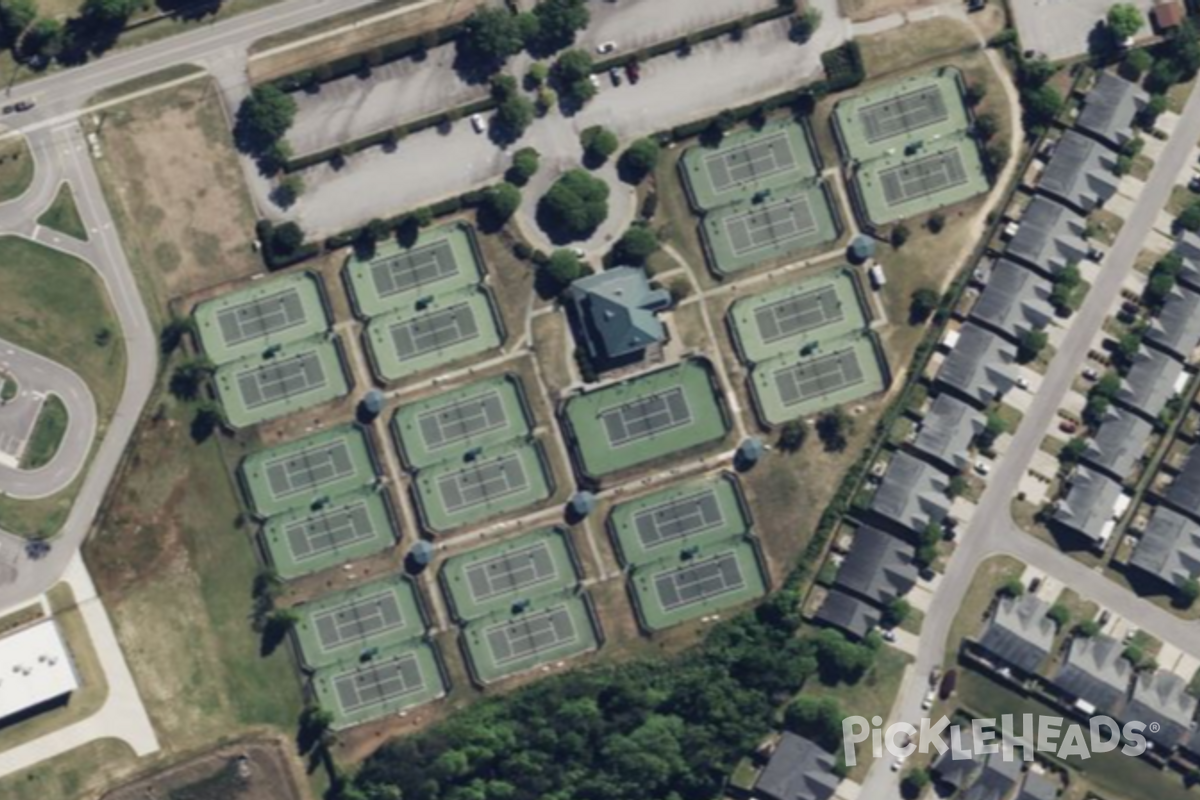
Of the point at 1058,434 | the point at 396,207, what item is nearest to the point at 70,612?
the point at 396,207

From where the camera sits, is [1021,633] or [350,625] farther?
[350,625]

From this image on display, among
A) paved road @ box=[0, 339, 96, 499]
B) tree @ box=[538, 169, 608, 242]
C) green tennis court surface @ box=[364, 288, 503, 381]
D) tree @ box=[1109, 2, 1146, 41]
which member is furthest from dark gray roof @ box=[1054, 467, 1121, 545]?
paved road @ box=[0, 339, 96, 499]

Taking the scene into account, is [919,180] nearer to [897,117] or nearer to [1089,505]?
[897,117]

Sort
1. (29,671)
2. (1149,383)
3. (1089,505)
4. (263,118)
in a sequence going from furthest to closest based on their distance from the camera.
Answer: (1149,383) → (1089,505) → (263,118) → (29,671)

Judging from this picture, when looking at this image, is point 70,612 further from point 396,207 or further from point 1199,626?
point 1199,626

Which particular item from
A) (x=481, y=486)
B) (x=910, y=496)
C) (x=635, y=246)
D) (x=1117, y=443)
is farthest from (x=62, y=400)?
(x=1117, y=443)

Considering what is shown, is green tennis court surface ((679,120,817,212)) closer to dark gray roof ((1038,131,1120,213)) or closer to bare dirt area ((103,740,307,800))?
dark gray roof ((1038,131,1120,213))

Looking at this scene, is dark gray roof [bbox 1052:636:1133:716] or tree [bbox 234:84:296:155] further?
dark gray roof [bbox 1052:636:1133:716]
